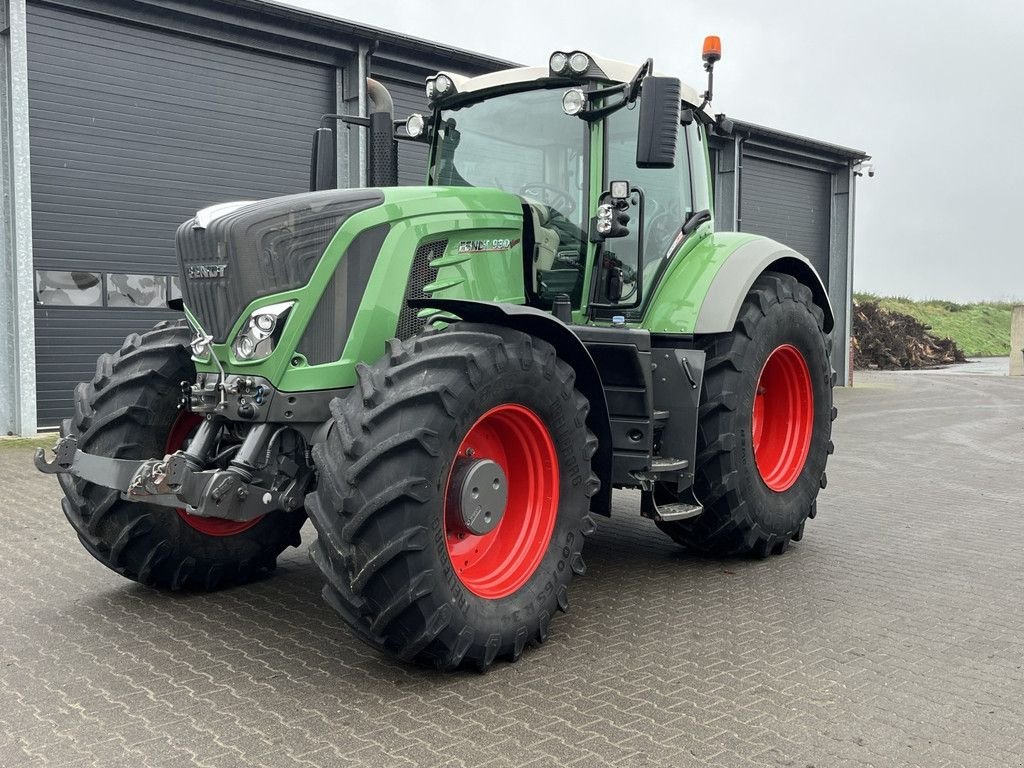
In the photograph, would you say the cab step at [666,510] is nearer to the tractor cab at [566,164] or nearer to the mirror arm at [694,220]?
the tractor cab at [566,164]

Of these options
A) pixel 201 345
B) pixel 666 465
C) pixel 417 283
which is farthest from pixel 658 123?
pixel 201 345

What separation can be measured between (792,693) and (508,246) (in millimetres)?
2478

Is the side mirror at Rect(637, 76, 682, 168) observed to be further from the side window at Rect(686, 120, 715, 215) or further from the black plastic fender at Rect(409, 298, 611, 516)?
the side window at Rect(686, 120, 715, 215)

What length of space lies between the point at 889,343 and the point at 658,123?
91.5 ft

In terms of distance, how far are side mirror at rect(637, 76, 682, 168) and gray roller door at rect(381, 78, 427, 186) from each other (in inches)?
348

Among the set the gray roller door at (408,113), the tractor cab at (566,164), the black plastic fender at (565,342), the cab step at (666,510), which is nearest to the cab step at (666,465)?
the cab step at (666,510)

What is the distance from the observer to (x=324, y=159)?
5863mm

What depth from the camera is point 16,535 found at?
6637mm

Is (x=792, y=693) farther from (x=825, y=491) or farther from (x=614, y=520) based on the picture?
(x=825, y=491)

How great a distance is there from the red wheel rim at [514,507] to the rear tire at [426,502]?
13 mm

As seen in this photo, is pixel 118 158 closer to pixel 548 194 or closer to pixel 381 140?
pixel 381 140

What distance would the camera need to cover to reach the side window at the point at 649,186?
5.35m

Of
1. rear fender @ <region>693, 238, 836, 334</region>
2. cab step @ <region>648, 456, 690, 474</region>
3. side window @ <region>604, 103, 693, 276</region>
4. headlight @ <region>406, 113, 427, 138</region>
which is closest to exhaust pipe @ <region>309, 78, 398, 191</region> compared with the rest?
headlight @ <region>406, 113, 427, 138</region>

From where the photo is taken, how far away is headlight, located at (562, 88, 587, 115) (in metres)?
5.20
